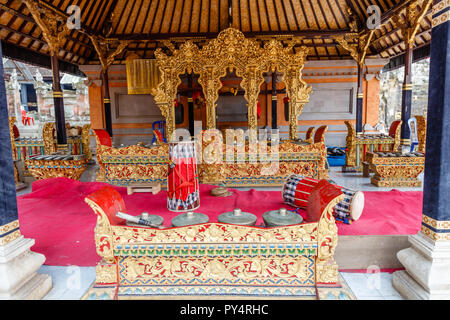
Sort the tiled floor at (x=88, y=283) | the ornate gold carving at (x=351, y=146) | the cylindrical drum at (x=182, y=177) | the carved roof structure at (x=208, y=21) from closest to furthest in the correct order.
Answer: the tiled floor at (x=88, y=283)
the cylindrical drum at (x=182, y=177)
the ornate gold carving at (x=351, y=146)
the carved roof structure at (x=208, y=21)

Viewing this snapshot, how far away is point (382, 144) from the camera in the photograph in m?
7.29

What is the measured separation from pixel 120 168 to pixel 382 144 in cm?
639

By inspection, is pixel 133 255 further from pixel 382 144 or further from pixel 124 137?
pixel 124 137

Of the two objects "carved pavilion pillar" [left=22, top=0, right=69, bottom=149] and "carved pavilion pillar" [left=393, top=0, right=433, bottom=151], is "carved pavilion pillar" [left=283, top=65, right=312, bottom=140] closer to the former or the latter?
"carved pavilion pillar" [left=393, top=0, right=433, bottom=151]

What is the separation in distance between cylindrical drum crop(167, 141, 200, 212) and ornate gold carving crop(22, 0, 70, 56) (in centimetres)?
463

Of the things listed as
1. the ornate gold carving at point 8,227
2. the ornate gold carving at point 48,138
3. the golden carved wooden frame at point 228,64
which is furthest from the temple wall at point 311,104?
the ornate gold carving at point 8,227

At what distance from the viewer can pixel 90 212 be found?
3.60m

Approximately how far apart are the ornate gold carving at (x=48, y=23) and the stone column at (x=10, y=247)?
482 centimetres

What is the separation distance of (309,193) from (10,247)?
8.78ft

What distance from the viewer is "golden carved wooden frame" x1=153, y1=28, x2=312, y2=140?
249 inches

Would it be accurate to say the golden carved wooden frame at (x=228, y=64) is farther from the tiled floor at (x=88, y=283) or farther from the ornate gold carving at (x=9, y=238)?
the ornate gold carving at (x=9, y=238)

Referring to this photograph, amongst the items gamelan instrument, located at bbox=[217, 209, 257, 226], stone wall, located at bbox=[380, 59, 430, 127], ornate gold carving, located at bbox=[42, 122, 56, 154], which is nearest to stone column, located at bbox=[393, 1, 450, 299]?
gamelan instrument, located at bbox=[217, 209, 257, 226]

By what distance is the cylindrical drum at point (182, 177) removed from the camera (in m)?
3.36

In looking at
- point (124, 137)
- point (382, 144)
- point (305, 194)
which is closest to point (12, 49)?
point (124, 137)
